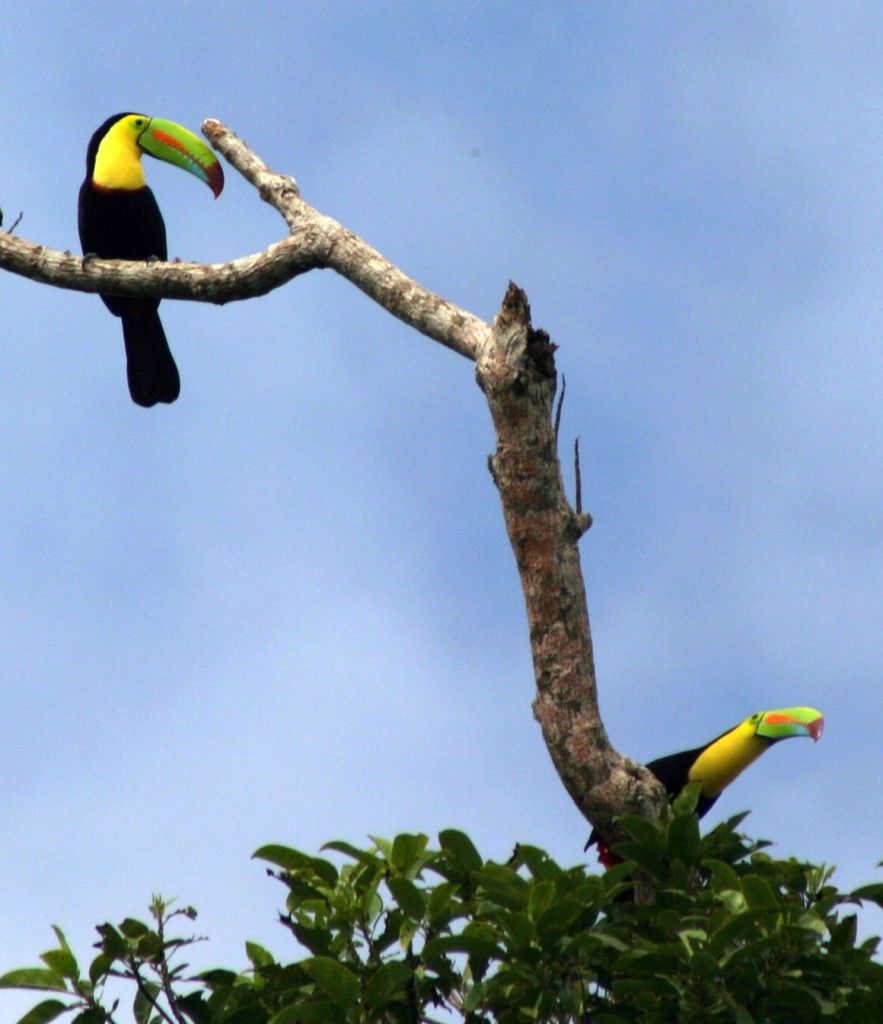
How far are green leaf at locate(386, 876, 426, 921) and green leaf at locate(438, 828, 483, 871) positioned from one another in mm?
287

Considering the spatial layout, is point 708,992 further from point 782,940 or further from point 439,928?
point 439,928

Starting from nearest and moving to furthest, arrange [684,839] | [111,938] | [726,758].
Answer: [111,938] < [684,839] < [726,758]

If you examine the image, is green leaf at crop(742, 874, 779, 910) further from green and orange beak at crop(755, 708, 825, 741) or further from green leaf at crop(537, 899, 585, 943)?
green and orange beak at crop(755, 708, 825, 741)

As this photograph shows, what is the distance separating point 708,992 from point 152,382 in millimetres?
5692

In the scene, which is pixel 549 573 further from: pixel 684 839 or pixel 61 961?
pixel 61 961

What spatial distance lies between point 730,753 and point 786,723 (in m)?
0.29

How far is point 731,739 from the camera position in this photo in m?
6.34

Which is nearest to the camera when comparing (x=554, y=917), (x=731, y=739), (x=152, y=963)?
(x=554, y=917)

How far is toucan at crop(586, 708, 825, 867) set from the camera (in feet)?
20.5

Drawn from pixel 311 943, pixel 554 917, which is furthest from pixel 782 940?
pixel 311 943

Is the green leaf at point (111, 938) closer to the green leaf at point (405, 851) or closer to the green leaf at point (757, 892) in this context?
the green leaf at point (405, 851)

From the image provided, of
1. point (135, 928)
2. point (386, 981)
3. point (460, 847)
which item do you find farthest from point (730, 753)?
point (135, 928)

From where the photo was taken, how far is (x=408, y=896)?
4086 millimetres

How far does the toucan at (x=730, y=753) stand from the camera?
246 inches
